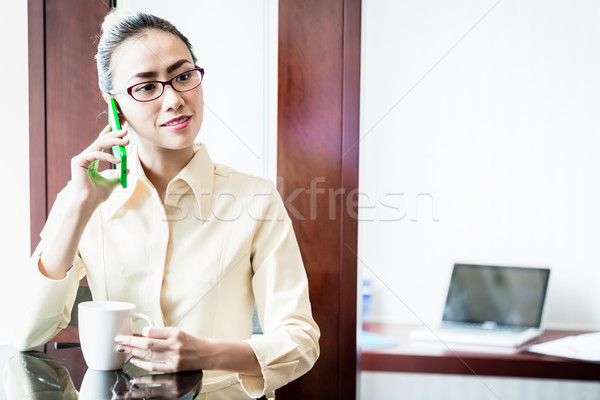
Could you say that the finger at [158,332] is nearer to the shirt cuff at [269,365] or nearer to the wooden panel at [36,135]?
the shirt cuff at [269,365]

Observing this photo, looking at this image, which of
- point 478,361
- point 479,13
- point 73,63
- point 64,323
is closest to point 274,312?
point 64,323

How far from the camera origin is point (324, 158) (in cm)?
144

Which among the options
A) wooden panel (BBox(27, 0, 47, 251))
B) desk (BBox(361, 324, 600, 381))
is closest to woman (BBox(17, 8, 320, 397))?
desk (BBox(361, 324, 600, 381))

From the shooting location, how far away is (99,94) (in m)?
1.61

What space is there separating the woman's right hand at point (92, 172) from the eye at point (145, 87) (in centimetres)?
9

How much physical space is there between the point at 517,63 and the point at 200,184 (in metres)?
0.81

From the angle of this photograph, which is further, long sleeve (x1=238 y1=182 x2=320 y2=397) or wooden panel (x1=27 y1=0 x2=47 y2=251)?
wooden panel (x1=27 y1=0 x2=47 y2=251)

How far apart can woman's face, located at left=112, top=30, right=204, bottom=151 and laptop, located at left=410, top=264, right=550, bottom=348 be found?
742 mm

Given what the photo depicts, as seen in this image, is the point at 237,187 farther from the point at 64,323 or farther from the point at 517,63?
the point at 517,63

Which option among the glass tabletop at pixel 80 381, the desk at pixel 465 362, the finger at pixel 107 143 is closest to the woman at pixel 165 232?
the finger at pixel 107 143

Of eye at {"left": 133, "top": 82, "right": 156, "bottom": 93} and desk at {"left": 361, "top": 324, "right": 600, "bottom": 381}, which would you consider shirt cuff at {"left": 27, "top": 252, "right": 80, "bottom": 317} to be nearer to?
eye at {"left": 133, "top": 82, "right": 156, "bottom": 93}

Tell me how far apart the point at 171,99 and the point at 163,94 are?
26 millimetres

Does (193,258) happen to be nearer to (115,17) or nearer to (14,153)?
(115,17)

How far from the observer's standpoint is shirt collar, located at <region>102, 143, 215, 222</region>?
3.76 feet
